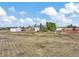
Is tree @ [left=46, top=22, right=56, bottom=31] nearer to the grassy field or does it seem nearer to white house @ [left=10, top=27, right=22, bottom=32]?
the grassy field

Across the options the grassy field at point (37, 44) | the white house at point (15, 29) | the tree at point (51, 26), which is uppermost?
the tree at point (51, 26)

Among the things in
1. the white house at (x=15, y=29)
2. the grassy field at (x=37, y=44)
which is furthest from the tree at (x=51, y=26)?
the white house at (x=15, y=29)

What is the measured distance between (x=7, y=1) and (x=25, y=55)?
0.68 m

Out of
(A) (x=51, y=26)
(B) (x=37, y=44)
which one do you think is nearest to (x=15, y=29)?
(B) (x=37, y=44)

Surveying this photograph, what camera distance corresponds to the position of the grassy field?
9.40ft

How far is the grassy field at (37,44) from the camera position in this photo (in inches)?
113

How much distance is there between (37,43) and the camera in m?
2.89

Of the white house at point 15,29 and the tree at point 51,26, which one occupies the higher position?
the tree at point 51,26

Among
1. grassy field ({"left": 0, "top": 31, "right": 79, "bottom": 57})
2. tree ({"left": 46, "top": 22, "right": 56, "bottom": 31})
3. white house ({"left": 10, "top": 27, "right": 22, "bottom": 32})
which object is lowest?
grassy field ({"left": 0, "top": 31, "right": 79, "bottom": 57})

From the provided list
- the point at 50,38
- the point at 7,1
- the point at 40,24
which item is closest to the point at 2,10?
the point at 7,1

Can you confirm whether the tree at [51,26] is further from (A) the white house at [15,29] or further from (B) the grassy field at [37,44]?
(A) the white house at [15,29]

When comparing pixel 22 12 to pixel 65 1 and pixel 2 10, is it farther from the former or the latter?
pixel 65 1

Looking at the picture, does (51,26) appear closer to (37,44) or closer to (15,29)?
(37,44)

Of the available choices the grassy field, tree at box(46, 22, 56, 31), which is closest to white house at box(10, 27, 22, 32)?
the grassy field
